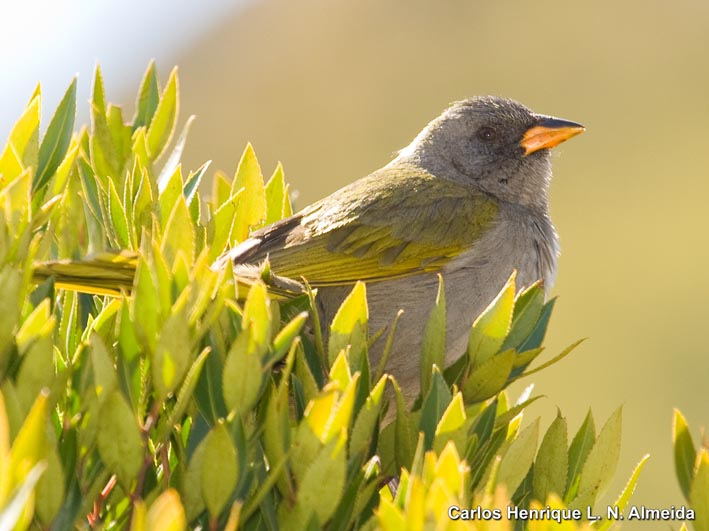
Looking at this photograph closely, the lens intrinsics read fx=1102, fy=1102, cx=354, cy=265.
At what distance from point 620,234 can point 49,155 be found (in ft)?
62.9

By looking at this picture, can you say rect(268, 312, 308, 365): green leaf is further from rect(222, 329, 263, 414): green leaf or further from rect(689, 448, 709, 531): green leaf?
rect(689, 448, 709, 531): green leaf

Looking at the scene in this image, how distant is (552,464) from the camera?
2.73 m

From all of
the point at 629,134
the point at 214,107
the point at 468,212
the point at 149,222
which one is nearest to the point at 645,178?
the point at 629,134

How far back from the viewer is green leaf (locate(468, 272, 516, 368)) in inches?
108

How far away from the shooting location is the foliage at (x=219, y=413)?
2139 millimetres

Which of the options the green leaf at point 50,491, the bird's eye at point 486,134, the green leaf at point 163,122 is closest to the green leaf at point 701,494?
the green leaf at point 50,491

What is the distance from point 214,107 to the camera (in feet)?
110

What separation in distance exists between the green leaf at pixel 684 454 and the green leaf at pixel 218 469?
107 centimetres

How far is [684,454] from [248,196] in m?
1.85

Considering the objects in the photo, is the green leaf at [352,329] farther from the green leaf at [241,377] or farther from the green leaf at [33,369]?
the green leaf at [33,369]

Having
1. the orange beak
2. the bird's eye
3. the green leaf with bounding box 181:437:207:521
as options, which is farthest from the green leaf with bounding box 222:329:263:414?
the bird's eye

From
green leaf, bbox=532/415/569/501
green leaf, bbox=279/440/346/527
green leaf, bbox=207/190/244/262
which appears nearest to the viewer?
green leaf, bbox=279/440/346/527

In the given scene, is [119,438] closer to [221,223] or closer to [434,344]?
[434,344]

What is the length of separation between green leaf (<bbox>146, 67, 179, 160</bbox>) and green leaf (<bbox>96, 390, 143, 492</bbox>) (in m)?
1.49
